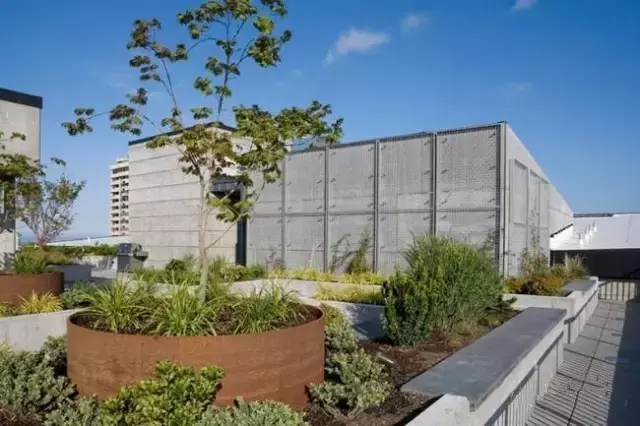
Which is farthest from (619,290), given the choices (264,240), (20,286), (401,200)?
(20,286)

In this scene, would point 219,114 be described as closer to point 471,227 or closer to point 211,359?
point 211,359

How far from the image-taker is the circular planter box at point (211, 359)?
323 cm

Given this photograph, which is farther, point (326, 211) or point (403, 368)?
point (326, 211)

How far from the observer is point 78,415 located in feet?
9.58

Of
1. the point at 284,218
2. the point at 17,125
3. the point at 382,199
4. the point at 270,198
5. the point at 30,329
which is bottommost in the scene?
the point at 30,329

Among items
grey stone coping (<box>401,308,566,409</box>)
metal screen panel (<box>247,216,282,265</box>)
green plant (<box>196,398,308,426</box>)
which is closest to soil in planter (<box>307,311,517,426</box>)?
grey stone coping (<box>401,308,566,409</box>)

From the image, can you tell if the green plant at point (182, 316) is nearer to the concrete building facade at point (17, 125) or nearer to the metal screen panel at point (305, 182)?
the metal screen panel at point (305, 182)

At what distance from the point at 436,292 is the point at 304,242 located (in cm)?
818

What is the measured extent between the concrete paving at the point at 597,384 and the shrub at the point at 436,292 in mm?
1313

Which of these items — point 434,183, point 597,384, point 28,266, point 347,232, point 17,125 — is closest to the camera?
point 597,384

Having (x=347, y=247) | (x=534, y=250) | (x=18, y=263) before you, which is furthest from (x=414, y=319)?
(x=534, y=250)

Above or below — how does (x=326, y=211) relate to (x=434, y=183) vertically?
below

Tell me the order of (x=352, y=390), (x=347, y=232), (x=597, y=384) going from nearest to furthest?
(x=352, y=390), (x=597, y=384), (x=347, y=232)

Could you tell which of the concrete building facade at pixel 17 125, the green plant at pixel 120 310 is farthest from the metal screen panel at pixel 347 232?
the green plant at pixel 120 310
